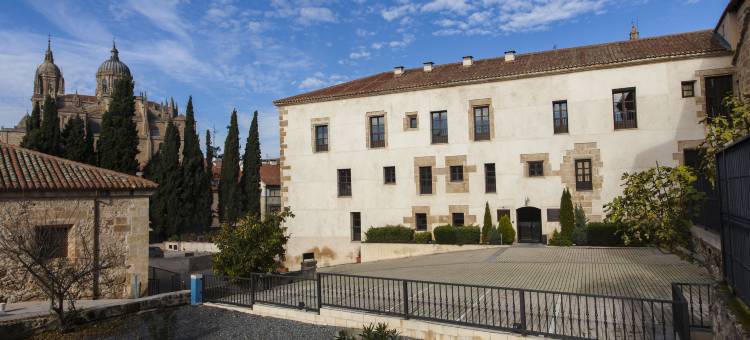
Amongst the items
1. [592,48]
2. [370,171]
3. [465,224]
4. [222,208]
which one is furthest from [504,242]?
[222,208]

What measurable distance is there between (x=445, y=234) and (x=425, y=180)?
3303 millimetres

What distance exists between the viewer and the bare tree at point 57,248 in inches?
490

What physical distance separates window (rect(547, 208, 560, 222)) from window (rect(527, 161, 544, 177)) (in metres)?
1.78

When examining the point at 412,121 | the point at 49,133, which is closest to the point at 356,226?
the point at 412,121

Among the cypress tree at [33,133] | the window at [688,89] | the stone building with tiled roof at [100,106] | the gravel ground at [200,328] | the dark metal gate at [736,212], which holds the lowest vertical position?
the gravel ground at [200,328]

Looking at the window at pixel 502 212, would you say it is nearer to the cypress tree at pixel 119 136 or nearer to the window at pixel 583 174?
the window at pixel 583 174

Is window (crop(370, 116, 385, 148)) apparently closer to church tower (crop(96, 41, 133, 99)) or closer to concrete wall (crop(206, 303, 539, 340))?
concrete wall (crop(206, 303, 539, 340))

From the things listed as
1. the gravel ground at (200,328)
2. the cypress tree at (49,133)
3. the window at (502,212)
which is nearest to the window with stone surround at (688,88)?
the window at (502,212)

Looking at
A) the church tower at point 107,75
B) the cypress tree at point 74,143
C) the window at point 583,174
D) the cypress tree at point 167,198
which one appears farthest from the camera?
the church tower at point 107,75

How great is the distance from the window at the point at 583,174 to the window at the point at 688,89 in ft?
Result: 15.4

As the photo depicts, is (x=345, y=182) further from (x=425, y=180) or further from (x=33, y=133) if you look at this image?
(x=33, y=133)

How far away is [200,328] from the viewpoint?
11.6 metres

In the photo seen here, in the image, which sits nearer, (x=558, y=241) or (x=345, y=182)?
(x=558, y=241)

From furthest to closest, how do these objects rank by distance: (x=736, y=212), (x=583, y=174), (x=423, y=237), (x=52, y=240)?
1. (x=423, y=237)
2. (x=583, y=174)
3. (x=52, y=240)
4. (x=736, y=212)
